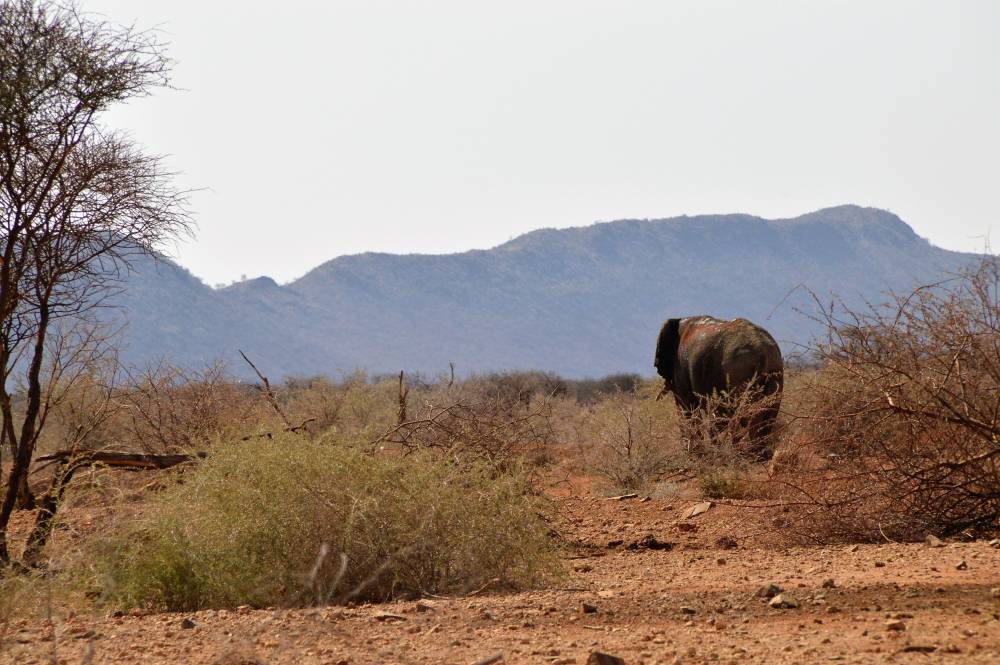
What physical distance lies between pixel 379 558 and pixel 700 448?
26.9 feet

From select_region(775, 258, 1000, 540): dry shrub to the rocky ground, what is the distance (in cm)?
55

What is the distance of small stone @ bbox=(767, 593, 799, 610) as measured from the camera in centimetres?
612

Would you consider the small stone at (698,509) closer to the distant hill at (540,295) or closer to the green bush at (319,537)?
the green bush at (319,537)

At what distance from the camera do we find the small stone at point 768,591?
645 cm

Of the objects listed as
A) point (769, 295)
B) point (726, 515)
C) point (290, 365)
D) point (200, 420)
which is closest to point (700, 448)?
point (726, 515)

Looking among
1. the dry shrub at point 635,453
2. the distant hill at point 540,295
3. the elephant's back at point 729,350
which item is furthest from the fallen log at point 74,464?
the distant hill at point 540,295

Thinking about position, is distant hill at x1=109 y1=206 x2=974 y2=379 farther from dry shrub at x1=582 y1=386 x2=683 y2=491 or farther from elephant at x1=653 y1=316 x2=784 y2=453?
dry shrub at x1=582 y1=386 x2=683 y2=491

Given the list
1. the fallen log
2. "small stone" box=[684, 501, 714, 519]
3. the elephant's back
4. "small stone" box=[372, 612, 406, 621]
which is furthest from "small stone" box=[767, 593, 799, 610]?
the elephant's back

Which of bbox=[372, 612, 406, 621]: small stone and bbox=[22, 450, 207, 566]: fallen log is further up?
bbox=[22, 450, 207, 566]: fallen log

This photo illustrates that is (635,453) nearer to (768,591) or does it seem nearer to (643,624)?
(768,591)

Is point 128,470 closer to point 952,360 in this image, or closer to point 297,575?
point 297,575

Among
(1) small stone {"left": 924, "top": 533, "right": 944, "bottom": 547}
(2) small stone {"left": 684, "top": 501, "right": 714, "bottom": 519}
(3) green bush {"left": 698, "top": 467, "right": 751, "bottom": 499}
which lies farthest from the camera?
(3) green bush {"left": 698, "top": 467, "right": 751, "bottom": 499}

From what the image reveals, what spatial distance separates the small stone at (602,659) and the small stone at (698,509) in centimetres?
Answer: 633

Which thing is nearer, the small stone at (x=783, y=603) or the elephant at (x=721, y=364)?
the small stone at (x=783, y=603)
